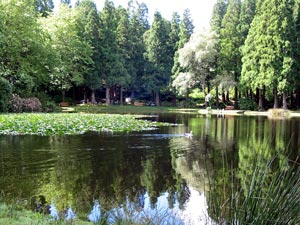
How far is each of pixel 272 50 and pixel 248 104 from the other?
6.33m

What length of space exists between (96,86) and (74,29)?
691cm

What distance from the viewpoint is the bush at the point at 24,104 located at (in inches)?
922

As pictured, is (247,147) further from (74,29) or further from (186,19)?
(186,19)

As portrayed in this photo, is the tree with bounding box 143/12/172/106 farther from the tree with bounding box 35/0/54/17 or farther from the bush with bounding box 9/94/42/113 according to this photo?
the bush with bounding box 9/94/42/113

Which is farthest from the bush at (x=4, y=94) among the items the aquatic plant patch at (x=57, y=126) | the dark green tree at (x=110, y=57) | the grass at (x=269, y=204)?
the grass at (x=269, y=204)

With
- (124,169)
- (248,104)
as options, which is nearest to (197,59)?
(248,104)

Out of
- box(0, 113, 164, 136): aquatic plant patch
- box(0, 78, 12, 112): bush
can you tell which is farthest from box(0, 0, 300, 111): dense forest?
box(0, 113, 164, 136): aquatic plant patch

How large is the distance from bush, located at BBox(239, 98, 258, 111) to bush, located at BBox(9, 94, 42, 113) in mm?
21135

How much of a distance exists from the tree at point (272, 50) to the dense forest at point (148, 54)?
91 millimetres

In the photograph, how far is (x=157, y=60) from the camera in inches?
1768

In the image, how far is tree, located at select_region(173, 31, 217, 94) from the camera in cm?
3775

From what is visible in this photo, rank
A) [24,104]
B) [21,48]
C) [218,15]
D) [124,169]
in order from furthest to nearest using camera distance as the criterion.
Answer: [218,15], [21,48], [24,104], [124,169]

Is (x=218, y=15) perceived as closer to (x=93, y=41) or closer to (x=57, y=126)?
(x=93, y=41)

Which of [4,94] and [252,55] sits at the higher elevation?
[252,55]
